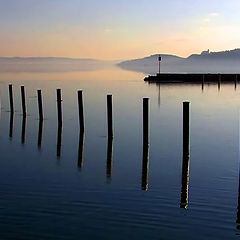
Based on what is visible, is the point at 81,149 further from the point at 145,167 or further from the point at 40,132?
the point at 40,132

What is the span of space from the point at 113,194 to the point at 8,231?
12.4 ft

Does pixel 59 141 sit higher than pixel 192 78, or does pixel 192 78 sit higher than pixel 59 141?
pixel 192 78

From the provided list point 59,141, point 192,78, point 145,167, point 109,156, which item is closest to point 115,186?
point 145,167

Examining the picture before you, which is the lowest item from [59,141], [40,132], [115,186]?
[115,186]

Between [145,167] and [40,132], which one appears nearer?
[145,167]

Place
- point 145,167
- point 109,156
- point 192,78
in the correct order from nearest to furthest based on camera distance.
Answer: point 145,167, point 109,156, point 192,78

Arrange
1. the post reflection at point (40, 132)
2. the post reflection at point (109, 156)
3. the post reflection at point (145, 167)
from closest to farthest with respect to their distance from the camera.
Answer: the post reflection at point (145, 167) → the post reflection at point (109, 156) → the post reflection at point (40, 132)

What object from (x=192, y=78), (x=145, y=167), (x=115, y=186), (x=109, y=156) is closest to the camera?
(x=115, y=186)

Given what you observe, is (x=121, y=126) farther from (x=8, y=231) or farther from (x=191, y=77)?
(x=191, y=77)

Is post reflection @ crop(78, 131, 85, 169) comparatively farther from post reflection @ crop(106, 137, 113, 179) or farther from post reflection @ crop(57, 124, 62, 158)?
post reflection @ crop(106, 137, 113, 179)

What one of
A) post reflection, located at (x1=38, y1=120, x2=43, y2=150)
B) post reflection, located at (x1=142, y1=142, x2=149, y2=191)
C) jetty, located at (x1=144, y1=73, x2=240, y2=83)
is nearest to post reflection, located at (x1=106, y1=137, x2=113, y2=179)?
post reflection, located at (x1=142, y1=142, x2=149, y2=191)

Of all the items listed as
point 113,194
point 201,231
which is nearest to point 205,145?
point 113,194


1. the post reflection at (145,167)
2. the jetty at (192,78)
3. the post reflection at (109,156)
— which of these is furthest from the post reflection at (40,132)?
the jetty at (192,78)

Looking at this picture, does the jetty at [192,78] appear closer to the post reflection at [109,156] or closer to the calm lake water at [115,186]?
the calm lake water at [115,186]
